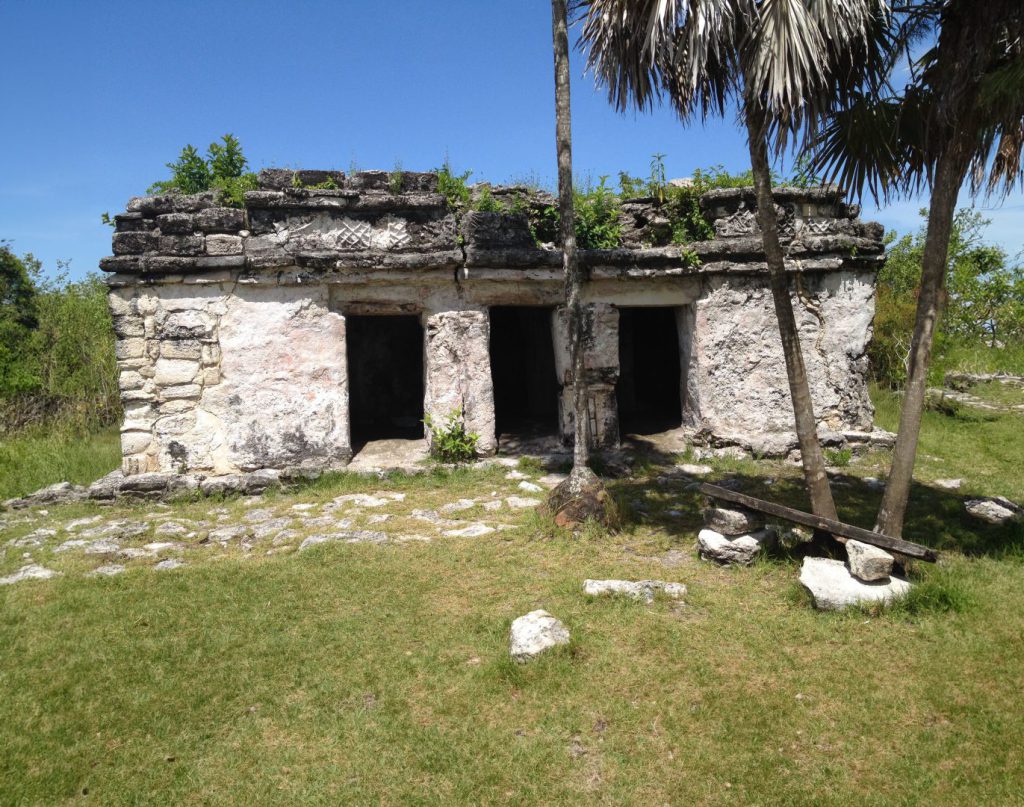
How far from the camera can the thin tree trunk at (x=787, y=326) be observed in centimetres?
506

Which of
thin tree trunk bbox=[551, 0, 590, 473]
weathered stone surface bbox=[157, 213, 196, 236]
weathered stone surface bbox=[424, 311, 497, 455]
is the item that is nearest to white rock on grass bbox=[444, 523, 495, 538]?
thin tree trunk bbox=[551, 0, 590, 473]

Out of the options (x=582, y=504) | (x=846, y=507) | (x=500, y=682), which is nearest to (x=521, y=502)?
(x=582, y=504)

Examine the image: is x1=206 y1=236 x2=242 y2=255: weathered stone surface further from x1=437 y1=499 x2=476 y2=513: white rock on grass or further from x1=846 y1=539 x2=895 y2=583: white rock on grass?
x1=846 y1=539 x2=895 y2=583: white rock on grass

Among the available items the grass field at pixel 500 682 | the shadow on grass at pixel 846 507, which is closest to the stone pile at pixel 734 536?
the grass field at pixel 500 682

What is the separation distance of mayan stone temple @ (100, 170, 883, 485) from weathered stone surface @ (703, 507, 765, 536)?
3.38m

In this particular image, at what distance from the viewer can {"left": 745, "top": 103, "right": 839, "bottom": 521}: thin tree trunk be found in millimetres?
5062

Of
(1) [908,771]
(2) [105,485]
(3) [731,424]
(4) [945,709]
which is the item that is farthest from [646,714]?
(2) [105,485]

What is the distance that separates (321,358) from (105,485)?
8.61 feet

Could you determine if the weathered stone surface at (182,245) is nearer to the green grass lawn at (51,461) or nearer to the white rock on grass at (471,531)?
the green grass lawn at (51,461)

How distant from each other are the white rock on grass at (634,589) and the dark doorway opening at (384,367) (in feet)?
26.5

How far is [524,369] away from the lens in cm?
1309

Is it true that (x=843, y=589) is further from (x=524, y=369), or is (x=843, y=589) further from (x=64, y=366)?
(x=64, y=366)

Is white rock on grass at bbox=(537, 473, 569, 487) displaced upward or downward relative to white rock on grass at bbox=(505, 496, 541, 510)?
upward

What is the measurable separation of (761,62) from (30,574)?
6.44 metres
